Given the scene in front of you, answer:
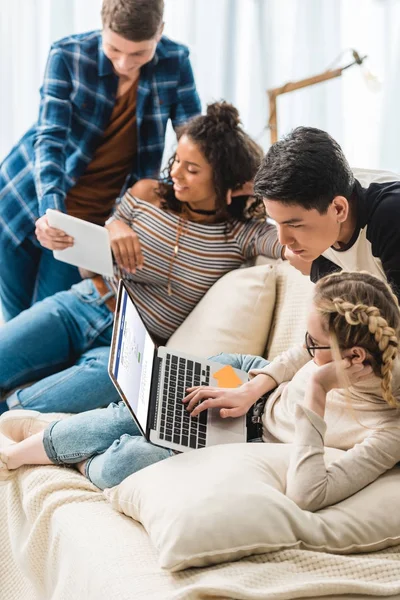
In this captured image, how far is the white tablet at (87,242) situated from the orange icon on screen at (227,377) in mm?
507

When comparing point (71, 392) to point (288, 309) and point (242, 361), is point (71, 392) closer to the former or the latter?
point (242, 361)

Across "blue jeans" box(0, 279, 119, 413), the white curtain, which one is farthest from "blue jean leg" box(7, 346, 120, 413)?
the white curtain

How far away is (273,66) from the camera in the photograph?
3.21 m

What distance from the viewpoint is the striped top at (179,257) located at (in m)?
2.32

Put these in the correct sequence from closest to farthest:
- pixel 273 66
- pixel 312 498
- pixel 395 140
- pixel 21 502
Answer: pixel 312 498 < pixel 21 502 < pixel 395 140 < pixel 273 66

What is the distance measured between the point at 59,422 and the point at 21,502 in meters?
0.19

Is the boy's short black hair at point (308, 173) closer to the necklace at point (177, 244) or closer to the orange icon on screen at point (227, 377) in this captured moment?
the orange icon on screen at point (227, 377)

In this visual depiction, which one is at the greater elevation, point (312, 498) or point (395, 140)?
point (395, 140)

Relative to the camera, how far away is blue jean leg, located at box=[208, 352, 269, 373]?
6.53ft

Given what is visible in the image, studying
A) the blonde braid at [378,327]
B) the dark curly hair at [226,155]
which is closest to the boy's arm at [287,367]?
the blonde braid at [378,327]

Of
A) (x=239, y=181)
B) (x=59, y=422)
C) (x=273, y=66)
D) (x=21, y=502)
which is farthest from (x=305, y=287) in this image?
(x=273, y=66)

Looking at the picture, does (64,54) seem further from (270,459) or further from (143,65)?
(270,459)

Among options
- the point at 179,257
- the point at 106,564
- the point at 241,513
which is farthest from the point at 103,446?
the point at 179,257

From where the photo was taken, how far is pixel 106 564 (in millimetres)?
1366
